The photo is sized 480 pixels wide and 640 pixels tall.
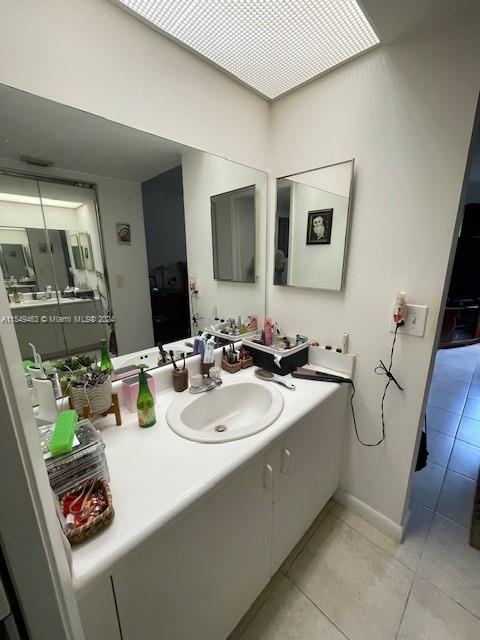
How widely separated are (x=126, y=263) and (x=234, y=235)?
2.15ft

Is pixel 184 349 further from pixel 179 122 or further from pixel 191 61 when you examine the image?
pixel 191 61

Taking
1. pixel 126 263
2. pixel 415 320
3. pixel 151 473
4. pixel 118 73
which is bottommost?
pixel 151 473

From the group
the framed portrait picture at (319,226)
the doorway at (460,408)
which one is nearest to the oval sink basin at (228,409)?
the framed portrait picture at (319,226)

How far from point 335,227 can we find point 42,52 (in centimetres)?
122

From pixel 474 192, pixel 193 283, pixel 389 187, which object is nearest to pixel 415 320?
pixel 389 187

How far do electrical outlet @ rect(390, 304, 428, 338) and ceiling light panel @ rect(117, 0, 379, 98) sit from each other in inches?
41.6

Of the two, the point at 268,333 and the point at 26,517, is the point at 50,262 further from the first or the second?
the point at 268,333

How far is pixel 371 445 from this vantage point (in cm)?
136

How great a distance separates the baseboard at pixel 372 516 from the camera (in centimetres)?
133

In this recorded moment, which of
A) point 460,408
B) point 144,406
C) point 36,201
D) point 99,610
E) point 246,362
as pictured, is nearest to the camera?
point 99,610

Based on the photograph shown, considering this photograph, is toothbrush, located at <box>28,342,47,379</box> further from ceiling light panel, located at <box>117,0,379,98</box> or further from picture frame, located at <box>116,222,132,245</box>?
ceiling light panel, located at <box>117,0,379,98</box>

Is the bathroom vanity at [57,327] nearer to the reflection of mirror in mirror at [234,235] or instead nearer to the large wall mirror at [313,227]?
the reflection of mirror in mirror at [234,235]

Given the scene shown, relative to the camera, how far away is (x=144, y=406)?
0.96 metres

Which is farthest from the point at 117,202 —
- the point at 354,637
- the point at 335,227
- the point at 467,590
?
the point at 467,590
